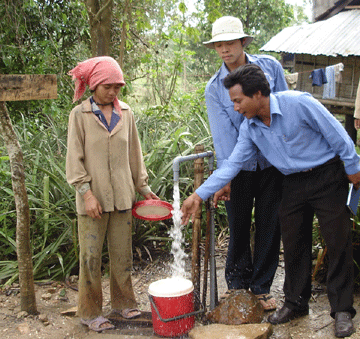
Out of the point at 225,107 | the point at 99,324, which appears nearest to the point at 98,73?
the point at 225,107

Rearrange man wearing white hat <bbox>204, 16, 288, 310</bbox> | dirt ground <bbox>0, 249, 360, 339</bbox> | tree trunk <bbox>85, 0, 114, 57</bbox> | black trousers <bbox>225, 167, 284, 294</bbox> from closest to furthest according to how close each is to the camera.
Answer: dirt ground <bbox>0, 249, 360, 339</bbox> → man wearing white hat <bbox>204, 16, 288, 310</bbox> → black trousers <bbox>225, 167, 284, 294</bbox> → tree trunk <bbox>85, 0, 114, 57</bbox>

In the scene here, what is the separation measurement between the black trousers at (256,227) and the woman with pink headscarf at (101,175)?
30.9 inches

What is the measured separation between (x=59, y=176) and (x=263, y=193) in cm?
223

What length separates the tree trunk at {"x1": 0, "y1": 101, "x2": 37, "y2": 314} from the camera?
3.05m

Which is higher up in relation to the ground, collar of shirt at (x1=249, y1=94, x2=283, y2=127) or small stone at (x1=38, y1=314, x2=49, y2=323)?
collar of shirt at (x1=249, y1=94, x2=283, y2=127)

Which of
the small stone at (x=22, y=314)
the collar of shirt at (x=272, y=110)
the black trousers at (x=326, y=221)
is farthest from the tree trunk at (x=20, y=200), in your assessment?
the black trousers at (x=326, y=221)

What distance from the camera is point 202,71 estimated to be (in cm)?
2145

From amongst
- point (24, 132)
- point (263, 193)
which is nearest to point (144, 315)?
point (263, 193)

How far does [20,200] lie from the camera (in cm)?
310

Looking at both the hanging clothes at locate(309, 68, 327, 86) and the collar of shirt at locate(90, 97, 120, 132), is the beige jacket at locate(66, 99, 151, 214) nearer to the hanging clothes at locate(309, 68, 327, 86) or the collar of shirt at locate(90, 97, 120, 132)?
the collar of shirt at locate(90, 97, 120, 132)

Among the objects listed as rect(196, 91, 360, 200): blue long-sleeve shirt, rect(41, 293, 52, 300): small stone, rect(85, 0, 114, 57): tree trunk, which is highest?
rect(85, 0, 114, 57): tree trunk

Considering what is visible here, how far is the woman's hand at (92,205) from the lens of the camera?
2.89 meters

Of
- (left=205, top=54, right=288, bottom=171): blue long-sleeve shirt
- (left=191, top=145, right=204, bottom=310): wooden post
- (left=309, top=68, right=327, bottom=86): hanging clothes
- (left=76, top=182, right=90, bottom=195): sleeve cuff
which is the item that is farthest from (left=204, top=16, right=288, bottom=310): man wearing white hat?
(left=309, top=68, right=327, bottom=86): hanging clothes

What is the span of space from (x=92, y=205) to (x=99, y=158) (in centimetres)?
33
